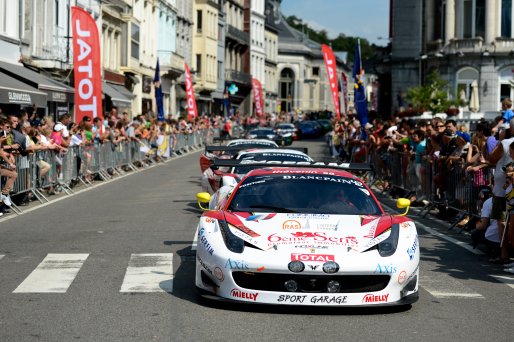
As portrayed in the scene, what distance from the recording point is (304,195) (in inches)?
421

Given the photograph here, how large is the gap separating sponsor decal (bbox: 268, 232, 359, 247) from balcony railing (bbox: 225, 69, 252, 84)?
101 metres

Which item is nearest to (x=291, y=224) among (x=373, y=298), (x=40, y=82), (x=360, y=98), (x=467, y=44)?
(x=373, y=298)

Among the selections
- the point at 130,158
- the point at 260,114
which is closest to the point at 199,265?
the point at 130,158

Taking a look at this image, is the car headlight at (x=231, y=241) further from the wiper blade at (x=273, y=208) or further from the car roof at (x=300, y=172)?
the car roof at (x=300, y=172)

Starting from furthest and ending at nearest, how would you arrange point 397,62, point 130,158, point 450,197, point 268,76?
point 268,76
point 397,62
point 130,158
point 450,197

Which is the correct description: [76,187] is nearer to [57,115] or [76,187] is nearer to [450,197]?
[450,197]

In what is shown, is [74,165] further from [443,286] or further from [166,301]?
[166,301]

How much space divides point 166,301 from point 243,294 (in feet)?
2.78

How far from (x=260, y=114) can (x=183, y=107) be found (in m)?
9.48

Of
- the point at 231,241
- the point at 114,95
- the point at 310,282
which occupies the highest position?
the point at 114,95

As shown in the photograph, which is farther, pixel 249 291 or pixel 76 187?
pixel 76 187

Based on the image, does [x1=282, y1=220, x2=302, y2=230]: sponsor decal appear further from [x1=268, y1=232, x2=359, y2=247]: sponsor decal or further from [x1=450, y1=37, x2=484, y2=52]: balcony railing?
[x1=450, y1=37, x2=484, y2=52]: balcony railing

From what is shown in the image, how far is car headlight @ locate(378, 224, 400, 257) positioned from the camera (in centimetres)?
935

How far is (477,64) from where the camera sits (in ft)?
213
